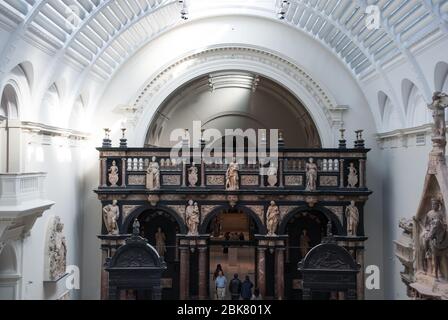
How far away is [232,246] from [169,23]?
322 inches

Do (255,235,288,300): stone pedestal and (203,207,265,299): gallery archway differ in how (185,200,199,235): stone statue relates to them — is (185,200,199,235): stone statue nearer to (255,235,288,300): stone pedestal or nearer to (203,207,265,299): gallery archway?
(203,207,265,299): gallery archway

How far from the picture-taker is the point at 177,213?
1797 cm

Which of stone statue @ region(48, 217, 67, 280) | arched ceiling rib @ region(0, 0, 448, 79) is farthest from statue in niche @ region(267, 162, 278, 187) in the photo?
stone statue @ region(48, 217, 67, 280)

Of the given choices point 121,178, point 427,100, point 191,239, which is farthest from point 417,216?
point 121,178

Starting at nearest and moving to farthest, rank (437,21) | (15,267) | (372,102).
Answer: (437,21) → (15,267) → (372,102)

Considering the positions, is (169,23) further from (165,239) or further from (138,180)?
(165,239)

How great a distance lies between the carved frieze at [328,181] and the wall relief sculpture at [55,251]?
7934 millimetres

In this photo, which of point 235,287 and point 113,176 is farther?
point 113,176

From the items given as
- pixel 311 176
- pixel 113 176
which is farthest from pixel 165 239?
pixel 311 176

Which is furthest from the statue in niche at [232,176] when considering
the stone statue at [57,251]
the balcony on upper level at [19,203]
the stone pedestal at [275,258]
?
the balcony on upper level at [19,203]

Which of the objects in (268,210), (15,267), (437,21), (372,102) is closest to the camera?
(437,21)

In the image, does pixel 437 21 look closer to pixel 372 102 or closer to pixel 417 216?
pixel 417 216

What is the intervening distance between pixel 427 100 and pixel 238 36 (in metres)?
7.83

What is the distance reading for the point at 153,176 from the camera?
58.2 ft
